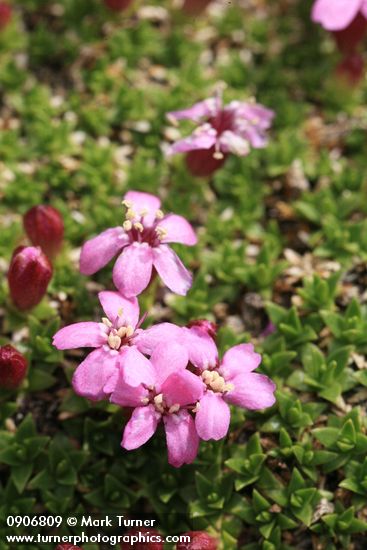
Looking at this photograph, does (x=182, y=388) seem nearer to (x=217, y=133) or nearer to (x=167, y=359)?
(x=167, y=359)

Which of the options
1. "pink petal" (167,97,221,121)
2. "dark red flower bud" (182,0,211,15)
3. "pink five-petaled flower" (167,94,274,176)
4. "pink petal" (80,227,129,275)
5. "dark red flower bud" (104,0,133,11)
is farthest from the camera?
"dark red flower bud" (182,0,211,15)

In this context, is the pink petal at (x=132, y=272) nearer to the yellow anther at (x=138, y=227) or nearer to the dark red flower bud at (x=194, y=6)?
the yellow anther at (x=138, y=227)


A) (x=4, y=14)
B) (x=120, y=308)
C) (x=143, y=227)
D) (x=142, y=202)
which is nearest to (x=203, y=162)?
(x=142, y=202)

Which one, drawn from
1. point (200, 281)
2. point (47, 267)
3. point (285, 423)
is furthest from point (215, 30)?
point (285, 423)

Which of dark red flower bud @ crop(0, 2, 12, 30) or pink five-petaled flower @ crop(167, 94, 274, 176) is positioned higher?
dark red flower bud @ crop(0, 2, 12, 30)

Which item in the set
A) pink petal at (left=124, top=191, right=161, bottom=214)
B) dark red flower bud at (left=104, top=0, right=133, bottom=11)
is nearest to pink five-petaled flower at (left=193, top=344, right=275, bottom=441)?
pink petal at (left=124, top=191, right=161, bottom=214)

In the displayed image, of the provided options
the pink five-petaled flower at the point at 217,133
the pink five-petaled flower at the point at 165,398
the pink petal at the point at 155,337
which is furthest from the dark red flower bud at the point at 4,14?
the pink five-petaled flower at the point at 165,398

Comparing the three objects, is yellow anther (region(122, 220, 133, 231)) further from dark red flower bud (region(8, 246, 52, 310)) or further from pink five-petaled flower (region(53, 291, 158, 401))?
dark red flower bud (region(8, 246, 52, 310))
